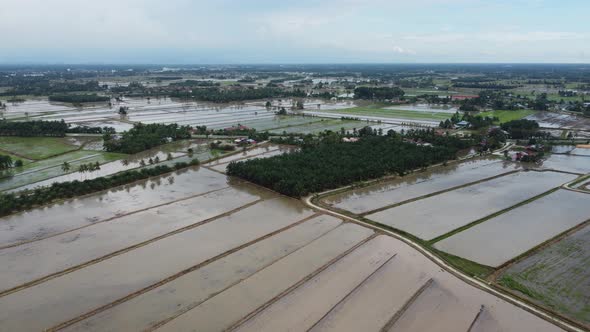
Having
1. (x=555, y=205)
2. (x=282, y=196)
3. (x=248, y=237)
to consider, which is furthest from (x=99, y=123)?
(x=555, y=205)

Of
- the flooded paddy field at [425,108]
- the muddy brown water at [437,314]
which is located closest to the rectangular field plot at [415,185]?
the muddy brown water at [437,314]

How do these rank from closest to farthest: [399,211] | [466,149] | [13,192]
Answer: [399,211] < [13,192] < [466,149]

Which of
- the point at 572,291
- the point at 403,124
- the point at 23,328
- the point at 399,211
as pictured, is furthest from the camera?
the point at 403,124

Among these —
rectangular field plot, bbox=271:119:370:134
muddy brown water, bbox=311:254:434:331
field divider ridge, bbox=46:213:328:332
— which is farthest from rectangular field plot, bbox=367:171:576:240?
rectangular field plot, bbox=271:119:370:134

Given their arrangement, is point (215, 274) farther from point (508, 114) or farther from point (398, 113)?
point (508, 114)

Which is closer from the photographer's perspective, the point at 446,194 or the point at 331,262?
the point at 331,262

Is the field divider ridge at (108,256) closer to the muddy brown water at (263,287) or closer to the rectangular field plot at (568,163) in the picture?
the muddy brown water at (263,287)

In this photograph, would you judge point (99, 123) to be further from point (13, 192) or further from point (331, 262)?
point (331, 262)
